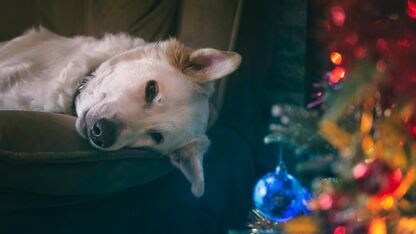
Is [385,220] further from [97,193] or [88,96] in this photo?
[88,96]

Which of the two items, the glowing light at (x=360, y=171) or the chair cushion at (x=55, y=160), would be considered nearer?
the glowing light at (x=360, y=171)

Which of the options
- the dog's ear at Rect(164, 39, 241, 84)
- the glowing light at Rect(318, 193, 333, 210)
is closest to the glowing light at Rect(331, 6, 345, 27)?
the glowing light at Rect(318, 193, 333, 210)

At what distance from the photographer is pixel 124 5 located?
204 centimetres

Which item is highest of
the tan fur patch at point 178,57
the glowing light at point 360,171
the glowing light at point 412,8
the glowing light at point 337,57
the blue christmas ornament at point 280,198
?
the glowing light at point 412,8

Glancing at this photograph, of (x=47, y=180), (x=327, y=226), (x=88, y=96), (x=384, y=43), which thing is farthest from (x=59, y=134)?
(x=384, y=43)

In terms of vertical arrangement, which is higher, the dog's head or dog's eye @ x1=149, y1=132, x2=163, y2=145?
the dog's head

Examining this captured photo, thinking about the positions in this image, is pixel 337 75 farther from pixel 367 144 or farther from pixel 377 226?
pixel 377 226

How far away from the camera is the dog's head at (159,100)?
142cm

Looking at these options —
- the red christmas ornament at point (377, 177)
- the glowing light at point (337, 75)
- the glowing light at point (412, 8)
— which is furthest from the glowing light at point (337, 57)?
the red christmas ornament at point (377, 177)

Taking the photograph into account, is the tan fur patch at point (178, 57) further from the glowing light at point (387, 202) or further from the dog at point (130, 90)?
the glowing light at point (387, 202)

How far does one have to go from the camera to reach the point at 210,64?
1598mm

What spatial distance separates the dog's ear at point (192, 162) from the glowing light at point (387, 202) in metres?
0.72

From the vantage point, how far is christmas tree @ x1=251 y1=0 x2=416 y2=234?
0.89 metres

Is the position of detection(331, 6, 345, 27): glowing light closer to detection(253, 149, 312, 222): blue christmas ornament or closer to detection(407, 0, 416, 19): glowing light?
detection(407, 0, 416, 19): glowing light
